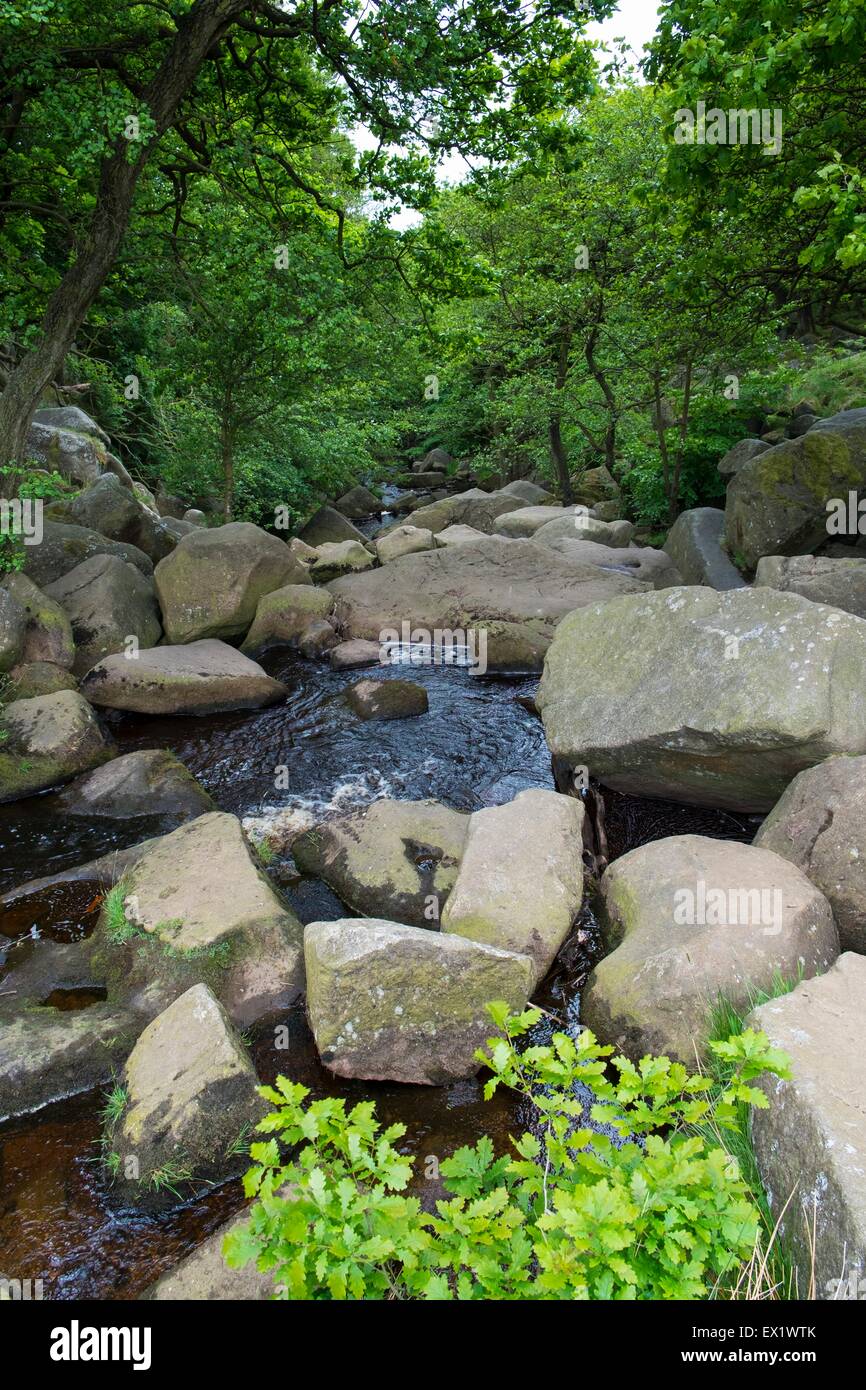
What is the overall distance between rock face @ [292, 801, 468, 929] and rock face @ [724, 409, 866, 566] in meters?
7.16

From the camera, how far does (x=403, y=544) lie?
1633 cm

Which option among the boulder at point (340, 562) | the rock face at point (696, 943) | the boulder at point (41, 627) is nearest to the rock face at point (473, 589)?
the boulder at point (340, 562)

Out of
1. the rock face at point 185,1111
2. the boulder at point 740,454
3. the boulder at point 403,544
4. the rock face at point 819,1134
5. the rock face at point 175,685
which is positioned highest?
the boulder at point 740,454

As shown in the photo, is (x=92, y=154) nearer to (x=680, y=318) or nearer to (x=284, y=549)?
(x=284, y=549)

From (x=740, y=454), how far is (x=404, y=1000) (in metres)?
12.8

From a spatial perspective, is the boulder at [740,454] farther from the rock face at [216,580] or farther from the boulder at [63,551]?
the boulder at [63,551]

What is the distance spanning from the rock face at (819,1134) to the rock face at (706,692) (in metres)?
2.37

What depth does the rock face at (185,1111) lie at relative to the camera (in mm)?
3707

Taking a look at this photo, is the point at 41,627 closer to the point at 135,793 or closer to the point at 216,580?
the point at 216,580

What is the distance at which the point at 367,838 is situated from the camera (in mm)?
6102

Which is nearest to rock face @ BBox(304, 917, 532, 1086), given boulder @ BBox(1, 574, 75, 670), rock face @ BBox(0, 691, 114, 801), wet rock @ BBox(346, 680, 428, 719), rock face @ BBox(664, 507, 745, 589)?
rock face @ BBox(0, 691, 114, 801)

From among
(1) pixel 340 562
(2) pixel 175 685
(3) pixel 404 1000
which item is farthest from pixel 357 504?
(3) pixel 404 1000

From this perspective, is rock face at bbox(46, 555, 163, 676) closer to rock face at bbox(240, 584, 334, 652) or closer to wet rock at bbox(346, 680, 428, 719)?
rock face at bbox(240, 584, 334, 652)

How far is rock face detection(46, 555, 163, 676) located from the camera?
10219mm
